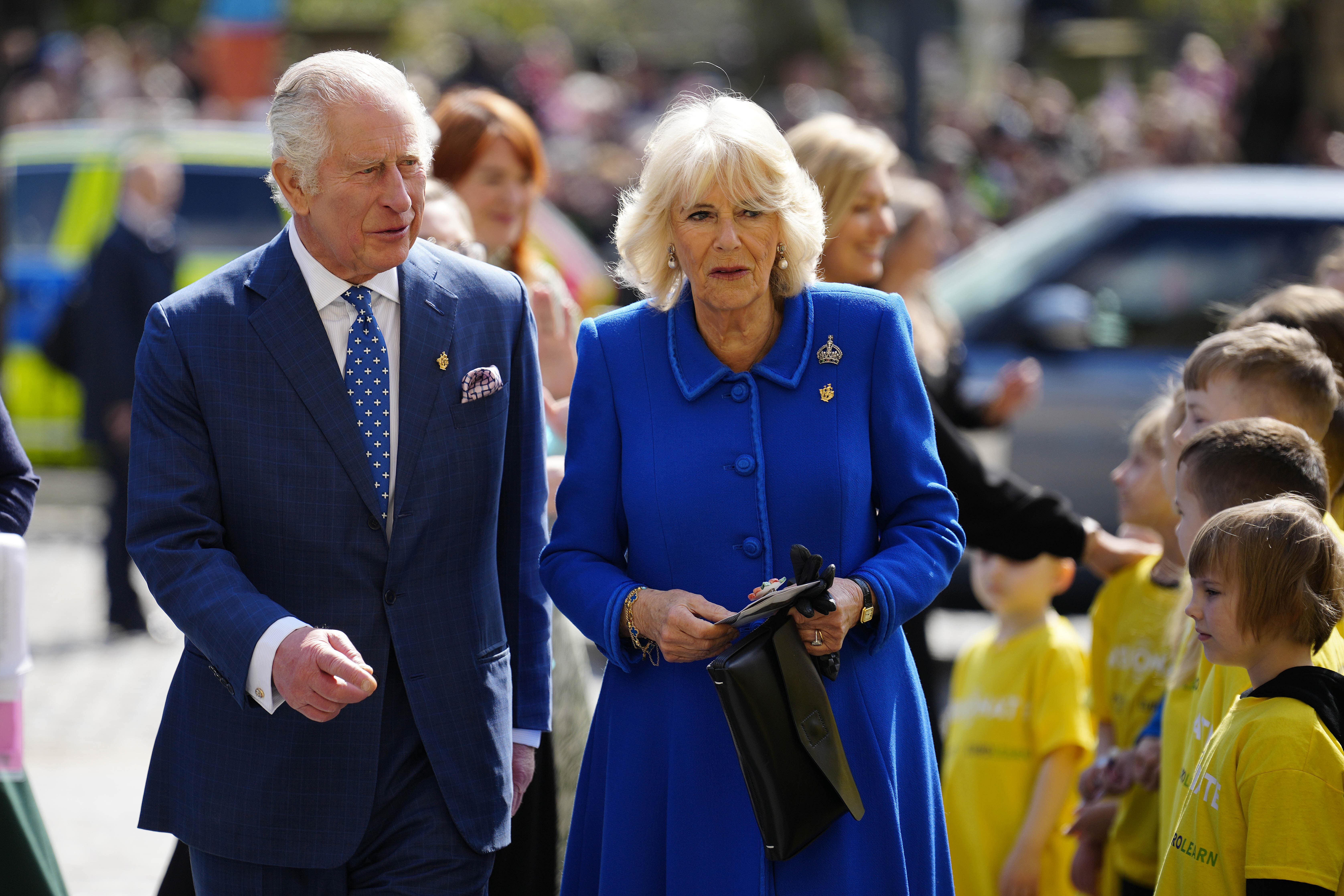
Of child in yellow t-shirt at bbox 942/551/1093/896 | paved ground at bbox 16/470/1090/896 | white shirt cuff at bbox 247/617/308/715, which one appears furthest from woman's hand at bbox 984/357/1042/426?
white shirt cuff at bbox 247/617/308/715

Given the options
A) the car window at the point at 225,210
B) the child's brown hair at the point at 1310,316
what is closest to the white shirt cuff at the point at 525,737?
the child's brown hair at the point at 1310,316

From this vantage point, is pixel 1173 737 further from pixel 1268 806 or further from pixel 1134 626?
pixel 1268 806

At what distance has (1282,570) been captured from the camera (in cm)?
279

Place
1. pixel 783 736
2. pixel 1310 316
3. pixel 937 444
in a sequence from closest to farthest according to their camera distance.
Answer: pixel 783 736 → pixel 1310 316 → pixel 937 444

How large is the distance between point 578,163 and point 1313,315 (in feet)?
49.5

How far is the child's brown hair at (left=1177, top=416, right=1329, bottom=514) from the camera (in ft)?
9.89

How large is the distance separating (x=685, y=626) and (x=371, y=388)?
73cm

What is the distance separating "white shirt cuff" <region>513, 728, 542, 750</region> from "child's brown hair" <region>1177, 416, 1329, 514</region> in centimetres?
136

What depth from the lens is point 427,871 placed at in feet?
9.48

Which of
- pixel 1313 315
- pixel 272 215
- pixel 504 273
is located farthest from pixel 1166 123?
pixel 504 273

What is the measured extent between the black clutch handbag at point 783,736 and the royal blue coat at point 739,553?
11 cm

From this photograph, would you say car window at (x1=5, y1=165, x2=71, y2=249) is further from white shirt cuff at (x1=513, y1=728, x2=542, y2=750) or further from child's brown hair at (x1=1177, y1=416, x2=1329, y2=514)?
child's brown hair at (x1=1177, y1=416, x2=1329, y2=514)

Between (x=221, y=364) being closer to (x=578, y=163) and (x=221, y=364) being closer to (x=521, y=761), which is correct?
(x=521, y=761)

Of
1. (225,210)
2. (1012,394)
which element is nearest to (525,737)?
(1012,394)
